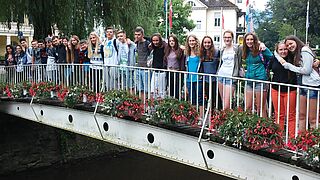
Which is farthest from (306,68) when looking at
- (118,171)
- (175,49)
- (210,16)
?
(210,16)

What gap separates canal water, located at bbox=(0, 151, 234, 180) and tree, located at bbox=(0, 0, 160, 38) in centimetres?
419

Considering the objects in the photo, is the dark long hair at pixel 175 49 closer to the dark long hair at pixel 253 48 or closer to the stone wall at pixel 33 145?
the dark long hair at pixel 253 48

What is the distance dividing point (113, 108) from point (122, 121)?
0.88 feet

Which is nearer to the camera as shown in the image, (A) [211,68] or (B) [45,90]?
(A) [211,68]

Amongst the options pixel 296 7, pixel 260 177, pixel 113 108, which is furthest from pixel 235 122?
pixel 296 7

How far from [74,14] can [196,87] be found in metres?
8.13

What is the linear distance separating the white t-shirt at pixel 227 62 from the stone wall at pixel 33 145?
8.35 meters

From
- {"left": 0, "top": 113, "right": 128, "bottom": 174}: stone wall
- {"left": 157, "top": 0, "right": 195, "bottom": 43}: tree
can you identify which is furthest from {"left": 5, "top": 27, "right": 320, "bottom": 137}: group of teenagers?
{"left": 157, "top": 0, "right": 195, "bottom": 43}: tree

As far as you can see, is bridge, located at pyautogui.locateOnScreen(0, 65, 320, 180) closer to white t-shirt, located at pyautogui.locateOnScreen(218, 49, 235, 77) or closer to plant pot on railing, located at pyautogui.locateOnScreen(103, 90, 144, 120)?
plant pot on railing, located at pyautogui.locateOnScreen(103, 90, 144, 120)

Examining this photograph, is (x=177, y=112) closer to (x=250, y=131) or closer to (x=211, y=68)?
(x=211, y=68)

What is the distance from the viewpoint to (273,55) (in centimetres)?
548

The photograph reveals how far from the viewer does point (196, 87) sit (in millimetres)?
6301

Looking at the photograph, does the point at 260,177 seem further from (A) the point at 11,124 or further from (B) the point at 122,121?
(A) the point at 11,124

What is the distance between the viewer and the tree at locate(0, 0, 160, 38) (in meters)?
12.7
